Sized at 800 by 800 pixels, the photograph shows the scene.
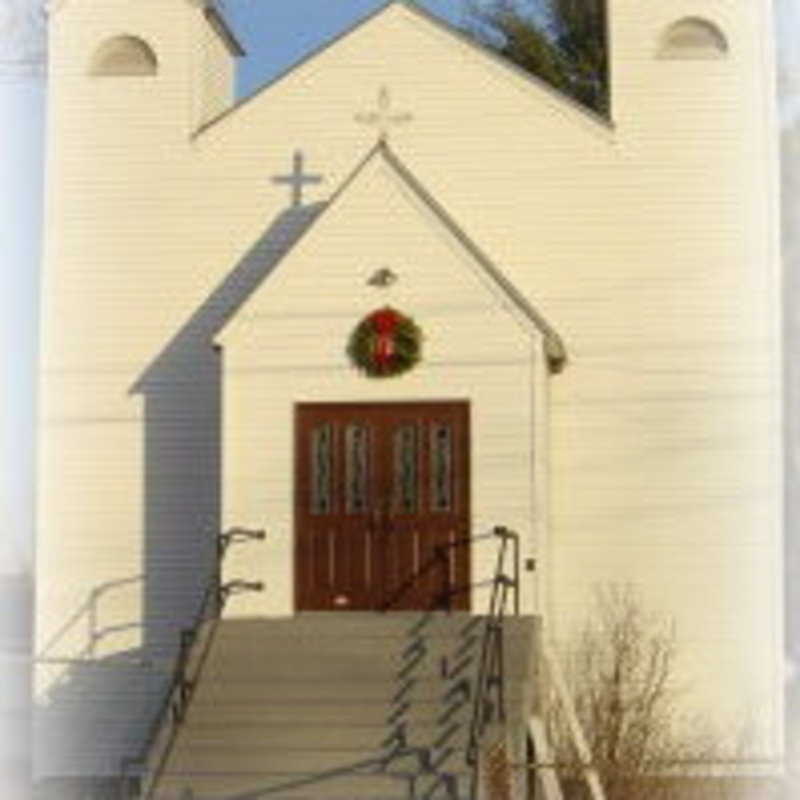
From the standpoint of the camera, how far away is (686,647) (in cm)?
2064

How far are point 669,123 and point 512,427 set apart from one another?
3.15 metres

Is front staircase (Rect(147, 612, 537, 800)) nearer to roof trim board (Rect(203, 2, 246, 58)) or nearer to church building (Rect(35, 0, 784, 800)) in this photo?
church building (Rect(35, 0, 784, 800))

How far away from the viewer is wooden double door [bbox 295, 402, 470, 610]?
19969 mm

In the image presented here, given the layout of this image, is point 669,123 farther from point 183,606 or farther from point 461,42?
point 183,606

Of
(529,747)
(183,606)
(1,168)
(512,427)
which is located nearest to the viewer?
(1,168)

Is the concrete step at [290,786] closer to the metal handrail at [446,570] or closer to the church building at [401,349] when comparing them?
the church building at [401,349]

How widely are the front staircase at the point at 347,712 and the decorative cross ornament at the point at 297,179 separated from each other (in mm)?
3968

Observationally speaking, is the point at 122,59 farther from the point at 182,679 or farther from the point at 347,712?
the point at 347,712

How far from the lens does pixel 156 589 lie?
2130 centimetres

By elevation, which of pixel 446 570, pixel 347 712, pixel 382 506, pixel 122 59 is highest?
pixel 122 59

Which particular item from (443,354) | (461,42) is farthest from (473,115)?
(443,354)

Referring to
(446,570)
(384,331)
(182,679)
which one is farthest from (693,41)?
(182,679)

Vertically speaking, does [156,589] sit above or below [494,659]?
above

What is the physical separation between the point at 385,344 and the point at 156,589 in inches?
121
